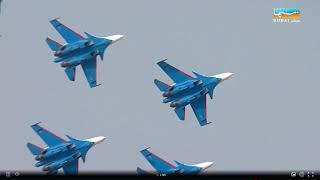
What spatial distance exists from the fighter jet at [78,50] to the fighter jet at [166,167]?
1284 mm

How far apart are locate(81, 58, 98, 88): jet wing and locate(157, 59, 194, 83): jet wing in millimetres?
914

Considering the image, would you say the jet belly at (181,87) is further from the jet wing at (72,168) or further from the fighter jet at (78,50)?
the jet wing at (72,168)

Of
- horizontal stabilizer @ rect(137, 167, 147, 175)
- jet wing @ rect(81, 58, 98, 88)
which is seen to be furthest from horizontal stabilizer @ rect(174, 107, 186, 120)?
jet wing @ rect(81, 58, 98, 88)

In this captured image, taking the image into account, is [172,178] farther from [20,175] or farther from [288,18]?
[288,18]

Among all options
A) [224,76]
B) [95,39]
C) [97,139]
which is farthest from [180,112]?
[95,39]

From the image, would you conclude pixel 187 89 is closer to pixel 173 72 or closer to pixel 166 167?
pixel 173 72

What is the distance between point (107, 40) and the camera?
1335 cm

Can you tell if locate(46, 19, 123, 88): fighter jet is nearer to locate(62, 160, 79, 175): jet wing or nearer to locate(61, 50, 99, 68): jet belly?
locate(61, 50, 99, 68): jet belly

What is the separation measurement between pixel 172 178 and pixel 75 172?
4.40ft

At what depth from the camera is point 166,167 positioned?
43.1ft

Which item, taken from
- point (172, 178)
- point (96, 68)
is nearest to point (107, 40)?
point (96, 68)

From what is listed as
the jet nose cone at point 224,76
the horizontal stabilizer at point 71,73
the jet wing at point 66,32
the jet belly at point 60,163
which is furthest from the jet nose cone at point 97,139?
the jet nose cone at point 224,76

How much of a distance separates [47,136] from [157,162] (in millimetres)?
1563

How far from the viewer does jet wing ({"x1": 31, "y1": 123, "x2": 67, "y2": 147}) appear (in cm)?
1304
